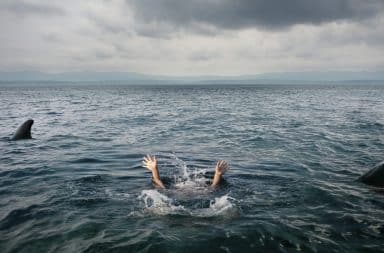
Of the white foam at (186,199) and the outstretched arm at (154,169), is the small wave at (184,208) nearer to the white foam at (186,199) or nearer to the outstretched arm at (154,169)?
the white foam at (186,199)

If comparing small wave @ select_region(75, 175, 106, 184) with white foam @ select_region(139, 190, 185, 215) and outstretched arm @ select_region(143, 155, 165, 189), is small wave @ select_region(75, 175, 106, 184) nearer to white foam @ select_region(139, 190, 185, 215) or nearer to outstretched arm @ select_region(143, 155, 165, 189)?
outstretched arm @ select_region(143, 155, 165, 189)

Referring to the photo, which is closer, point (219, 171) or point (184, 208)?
point (184, 208)

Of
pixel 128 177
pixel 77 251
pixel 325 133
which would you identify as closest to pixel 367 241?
pixel 77 251

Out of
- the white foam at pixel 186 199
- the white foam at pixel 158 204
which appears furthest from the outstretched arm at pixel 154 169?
the white foam at pixel 158 204

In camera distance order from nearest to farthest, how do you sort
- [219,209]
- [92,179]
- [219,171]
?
[219,209], [219,171], [92,179]

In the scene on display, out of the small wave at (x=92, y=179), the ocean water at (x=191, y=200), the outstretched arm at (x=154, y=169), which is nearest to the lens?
the ocean water at (x=191, y=200)

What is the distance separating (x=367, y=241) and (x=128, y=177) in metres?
8.58

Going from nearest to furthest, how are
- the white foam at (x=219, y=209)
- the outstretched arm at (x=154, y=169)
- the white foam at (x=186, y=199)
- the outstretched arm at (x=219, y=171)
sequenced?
the white foam at (x=219, y=209), the white foam at (x=186, y=199), the outstretched arm at (x=219, y=171), the outstretched arm at (x=154, y=169)

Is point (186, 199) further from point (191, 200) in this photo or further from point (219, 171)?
point (219, 171)

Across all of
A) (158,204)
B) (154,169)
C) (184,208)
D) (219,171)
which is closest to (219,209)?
(184,208)

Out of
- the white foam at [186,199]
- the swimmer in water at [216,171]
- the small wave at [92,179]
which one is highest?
the swimmer in water at [216,171]

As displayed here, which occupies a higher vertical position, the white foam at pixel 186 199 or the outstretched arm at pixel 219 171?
the outstretched arm at pixel 219 171

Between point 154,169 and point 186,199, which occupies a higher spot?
point 154,169

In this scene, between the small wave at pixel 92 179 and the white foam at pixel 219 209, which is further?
the small wave at pixel 92 179
